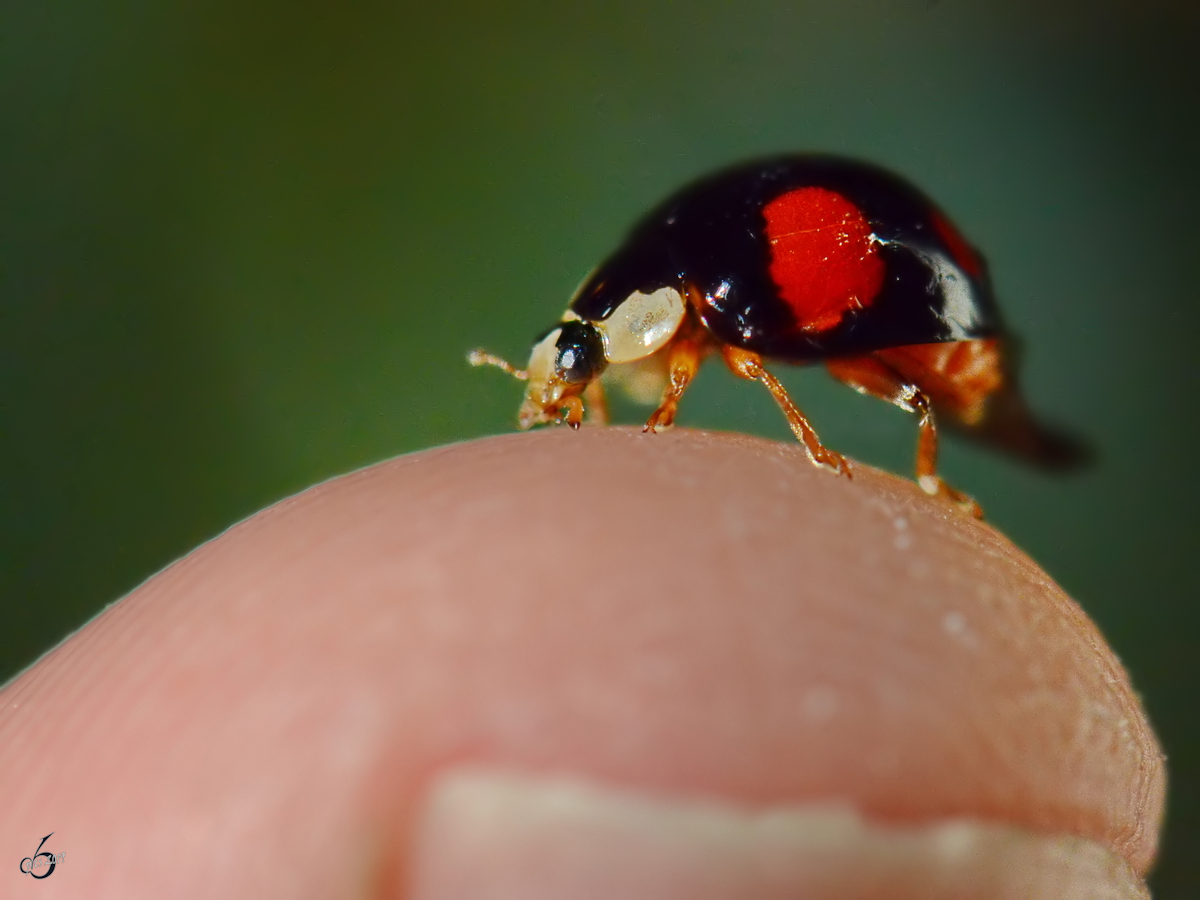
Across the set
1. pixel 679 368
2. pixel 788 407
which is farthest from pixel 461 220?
pixel 788 407

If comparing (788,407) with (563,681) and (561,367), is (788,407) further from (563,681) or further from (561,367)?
(563,681)

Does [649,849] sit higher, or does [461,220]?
[461,220]

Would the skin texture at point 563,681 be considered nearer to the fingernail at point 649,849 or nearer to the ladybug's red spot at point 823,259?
the fingernail at point 649,849

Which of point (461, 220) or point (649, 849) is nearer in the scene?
point (649, 849)

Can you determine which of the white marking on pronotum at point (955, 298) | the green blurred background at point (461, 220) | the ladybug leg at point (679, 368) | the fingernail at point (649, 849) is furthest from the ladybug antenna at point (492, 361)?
the fingernail at point (649, 849)

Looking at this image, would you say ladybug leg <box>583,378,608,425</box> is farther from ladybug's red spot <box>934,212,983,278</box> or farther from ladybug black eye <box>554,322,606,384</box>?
ladybug's red spot <box>934,212,983,278</box>

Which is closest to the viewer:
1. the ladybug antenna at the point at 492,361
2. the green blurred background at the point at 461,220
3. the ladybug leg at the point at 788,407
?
the ladybug leg at the point at 788,407

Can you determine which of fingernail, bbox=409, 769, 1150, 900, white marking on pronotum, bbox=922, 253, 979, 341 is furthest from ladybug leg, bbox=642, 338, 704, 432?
fingernail, bbox=409, 769, 1150, 900
